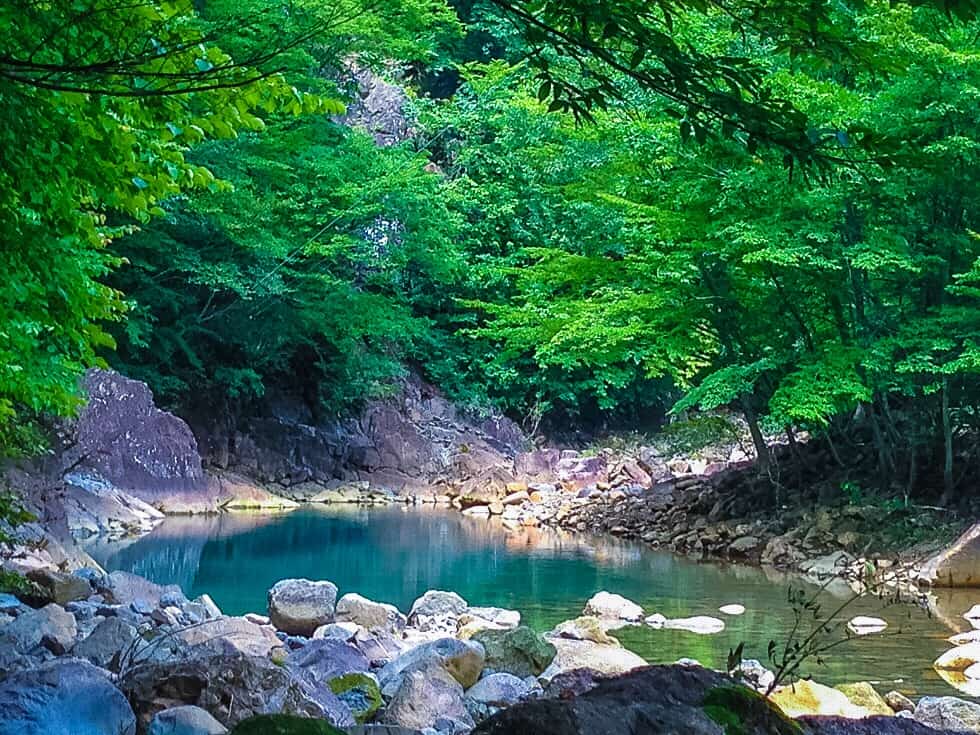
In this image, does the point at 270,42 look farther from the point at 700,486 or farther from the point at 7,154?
the point at 700,486

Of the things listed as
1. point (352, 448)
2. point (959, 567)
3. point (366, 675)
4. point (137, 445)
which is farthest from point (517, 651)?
point (352, 448)

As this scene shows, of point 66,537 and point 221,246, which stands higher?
point 221,246

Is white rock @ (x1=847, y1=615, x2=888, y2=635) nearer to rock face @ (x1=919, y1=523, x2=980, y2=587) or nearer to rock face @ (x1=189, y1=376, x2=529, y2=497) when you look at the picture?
rock face @ (x1=919, y1=523, x2=980, y2=587)

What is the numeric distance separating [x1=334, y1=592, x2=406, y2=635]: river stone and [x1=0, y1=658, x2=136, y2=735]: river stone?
4621mm

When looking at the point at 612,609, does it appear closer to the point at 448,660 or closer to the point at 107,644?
the point at 448,660

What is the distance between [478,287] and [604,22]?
22286mm

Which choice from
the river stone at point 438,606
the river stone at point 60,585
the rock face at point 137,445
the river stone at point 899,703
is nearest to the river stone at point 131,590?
the river stone at point 60,585

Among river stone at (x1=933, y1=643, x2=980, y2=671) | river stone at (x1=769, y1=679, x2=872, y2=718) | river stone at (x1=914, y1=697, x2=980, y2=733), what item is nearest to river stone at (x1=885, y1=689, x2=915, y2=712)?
river stone at (x1=914, y1=697, x2=980, y2=733)

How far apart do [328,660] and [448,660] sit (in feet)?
2.19

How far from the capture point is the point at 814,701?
5320mm

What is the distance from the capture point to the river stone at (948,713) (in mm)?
5336

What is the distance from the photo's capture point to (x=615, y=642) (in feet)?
24.6

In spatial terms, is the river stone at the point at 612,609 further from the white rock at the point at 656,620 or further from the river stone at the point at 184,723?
the river stone at the point at 184,723

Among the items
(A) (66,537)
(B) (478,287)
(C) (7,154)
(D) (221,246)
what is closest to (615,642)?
(C) (7,154)
